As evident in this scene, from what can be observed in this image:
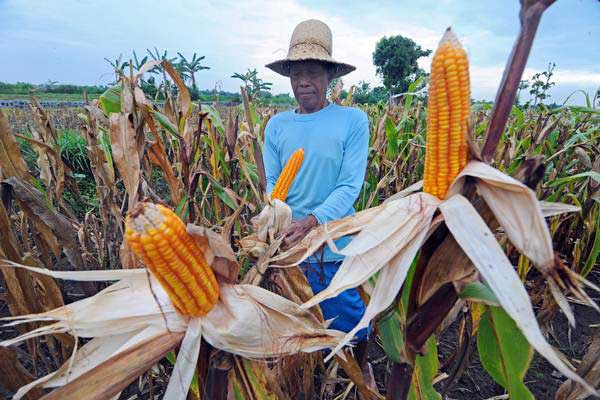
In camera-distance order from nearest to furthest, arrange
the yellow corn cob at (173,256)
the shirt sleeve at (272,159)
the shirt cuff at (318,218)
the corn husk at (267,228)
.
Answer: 1. the yellow corn cob at (173,256)
2. the corn husk at (267,228)
3. the shirt cuff at (318,218)
4. the shirt sleeve at (272,159)

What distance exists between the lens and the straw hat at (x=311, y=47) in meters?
1.72

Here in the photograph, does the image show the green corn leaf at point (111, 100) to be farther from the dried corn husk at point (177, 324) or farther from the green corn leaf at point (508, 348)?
the green corn leaf at point (508, 348)

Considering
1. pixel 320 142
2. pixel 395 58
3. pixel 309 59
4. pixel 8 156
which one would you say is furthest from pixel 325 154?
pixel 395 58

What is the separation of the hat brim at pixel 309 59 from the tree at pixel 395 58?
3319 centimetres

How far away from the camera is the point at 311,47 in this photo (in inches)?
69.6

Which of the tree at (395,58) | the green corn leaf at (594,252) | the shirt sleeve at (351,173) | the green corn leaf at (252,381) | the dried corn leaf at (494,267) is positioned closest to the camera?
the dried corn leaf at (494,267)

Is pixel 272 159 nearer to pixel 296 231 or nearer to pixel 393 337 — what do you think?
pixel 296 231

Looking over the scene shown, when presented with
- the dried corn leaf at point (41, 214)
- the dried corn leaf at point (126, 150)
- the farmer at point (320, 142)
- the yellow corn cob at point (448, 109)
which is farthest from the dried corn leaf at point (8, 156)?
the yellow corn cob at point (448, 109)

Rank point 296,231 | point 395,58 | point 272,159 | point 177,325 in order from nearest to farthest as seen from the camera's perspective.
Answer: point 177,325 → point 296,231 → point 272,159 → point 395,58

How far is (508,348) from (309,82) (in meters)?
1.45

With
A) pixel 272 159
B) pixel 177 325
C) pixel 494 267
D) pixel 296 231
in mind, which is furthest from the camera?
pixel 272 159

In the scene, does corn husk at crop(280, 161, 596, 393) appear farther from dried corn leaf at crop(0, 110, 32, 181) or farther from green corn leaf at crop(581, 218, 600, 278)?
green corn leaf at crop(581, 218, 600, 278)

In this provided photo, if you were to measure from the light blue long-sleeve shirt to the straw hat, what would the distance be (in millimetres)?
257

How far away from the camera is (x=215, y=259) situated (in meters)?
0.83
